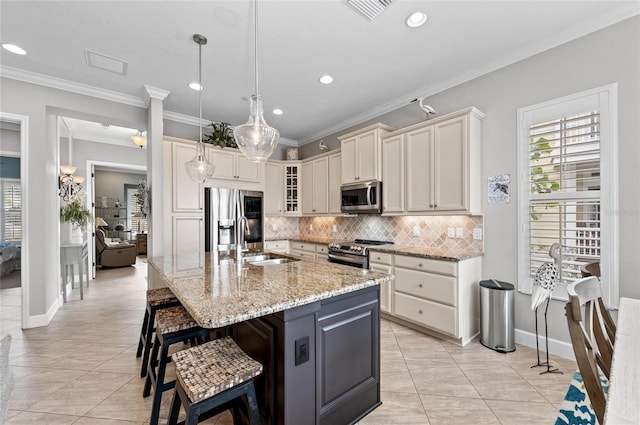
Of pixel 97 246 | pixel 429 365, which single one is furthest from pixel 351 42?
pixel 97 246

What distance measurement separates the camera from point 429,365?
2430 millimetres

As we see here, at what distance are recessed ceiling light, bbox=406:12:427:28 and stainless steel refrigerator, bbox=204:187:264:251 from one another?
9.75 ft

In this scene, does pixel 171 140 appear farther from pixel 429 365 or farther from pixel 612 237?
pixel 612 237

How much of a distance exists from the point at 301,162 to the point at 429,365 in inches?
155

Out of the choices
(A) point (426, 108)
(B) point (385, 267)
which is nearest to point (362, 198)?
(B) point (385, 267)

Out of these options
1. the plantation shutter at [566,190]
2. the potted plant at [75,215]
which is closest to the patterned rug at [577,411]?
the plantation shutter at [566,190]

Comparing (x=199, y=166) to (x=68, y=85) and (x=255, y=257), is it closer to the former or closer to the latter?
(x=255, y=257)

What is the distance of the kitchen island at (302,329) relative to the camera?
1.37m

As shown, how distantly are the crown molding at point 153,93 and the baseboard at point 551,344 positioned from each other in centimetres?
498

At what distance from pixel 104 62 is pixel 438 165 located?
3778 millimetres

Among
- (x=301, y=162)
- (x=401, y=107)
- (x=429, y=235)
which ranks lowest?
(x=429, y=235)

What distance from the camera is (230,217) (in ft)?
14.5

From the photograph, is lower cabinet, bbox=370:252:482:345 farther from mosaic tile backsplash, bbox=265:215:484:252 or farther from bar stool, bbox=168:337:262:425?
bar stool, bbox=168:337:262:425

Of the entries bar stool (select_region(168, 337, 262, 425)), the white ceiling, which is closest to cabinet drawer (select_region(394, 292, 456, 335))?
bar stool (select_region(168, 337, 262, 425))
